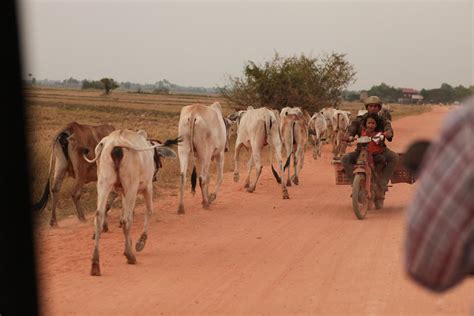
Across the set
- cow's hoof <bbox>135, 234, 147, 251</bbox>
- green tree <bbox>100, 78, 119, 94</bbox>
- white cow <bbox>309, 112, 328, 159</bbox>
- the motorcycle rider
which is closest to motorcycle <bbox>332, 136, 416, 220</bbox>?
the motorcycle rider

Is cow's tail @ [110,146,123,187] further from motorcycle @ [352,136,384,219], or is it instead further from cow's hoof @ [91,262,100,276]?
motorcycle @ [352,136,384,219]

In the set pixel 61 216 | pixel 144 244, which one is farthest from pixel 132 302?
pixel 61 216

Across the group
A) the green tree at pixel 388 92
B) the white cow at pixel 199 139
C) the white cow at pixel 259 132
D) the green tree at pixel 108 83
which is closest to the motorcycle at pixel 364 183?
the white cow at pixel 199 139

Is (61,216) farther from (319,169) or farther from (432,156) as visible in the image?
(432,156)

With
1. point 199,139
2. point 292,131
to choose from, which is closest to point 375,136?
point 199,139

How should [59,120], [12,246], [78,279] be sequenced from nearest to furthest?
[78,279]
[12,246]
[59,120]

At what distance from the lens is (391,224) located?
42.0 feet

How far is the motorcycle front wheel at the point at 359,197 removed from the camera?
42.9 ft

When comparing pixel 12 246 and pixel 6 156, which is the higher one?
pixel 6 156

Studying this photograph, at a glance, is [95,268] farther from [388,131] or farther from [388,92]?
[388,92]

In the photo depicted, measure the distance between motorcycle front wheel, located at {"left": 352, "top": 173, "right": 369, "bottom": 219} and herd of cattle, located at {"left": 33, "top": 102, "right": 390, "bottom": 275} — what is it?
311 centimetres

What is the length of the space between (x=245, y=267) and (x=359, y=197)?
4.30m

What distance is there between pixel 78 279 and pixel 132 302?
51.8 inches

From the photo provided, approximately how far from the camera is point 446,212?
187 cm
